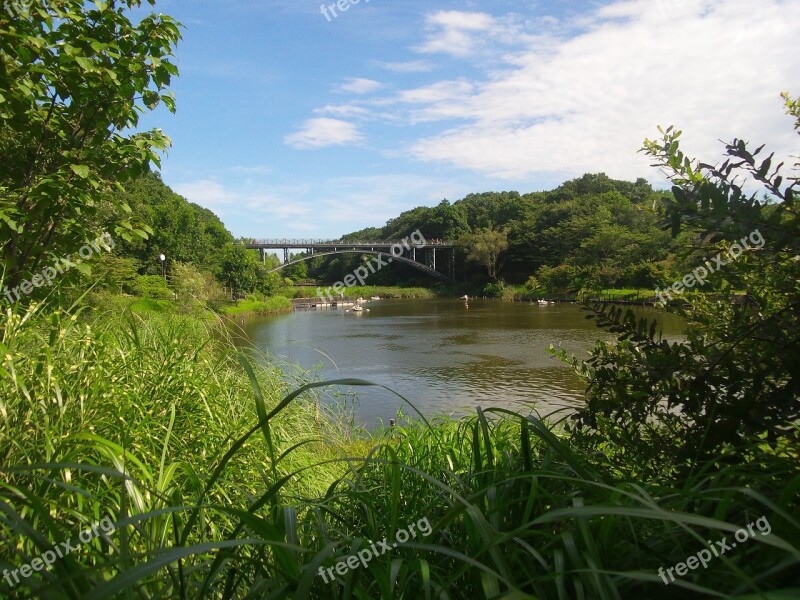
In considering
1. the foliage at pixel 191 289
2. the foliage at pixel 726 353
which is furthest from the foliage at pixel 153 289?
the foliage at pixel 726 353

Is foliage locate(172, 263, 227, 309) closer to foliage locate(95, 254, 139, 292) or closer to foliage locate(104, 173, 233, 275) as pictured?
foliage locate(95, 254, 139, 292)

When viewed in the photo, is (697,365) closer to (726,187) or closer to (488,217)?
(726,187)

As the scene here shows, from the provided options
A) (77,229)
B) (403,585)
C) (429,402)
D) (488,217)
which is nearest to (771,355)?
(403,585)

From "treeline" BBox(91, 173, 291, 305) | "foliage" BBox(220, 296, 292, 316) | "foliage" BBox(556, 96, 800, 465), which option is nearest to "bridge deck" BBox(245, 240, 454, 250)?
"treeline" BBox(91, 173, 291, 305)

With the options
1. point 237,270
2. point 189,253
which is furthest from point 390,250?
point 189,253

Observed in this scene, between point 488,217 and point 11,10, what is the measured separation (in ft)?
189

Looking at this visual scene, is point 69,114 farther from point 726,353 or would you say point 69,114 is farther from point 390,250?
point 390,250

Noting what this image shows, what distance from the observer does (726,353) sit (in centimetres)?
137

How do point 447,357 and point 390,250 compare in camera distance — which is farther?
point 390,250

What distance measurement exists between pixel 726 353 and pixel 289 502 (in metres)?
1.53

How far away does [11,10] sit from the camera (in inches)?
104

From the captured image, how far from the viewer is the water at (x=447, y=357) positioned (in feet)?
32.1

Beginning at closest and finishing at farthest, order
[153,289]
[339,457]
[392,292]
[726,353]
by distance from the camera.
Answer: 1. [726,353]
2. [339,457]
3. [153,289]
4. [392,292]

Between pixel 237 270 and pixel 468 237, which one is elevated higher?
pixel 468 237
